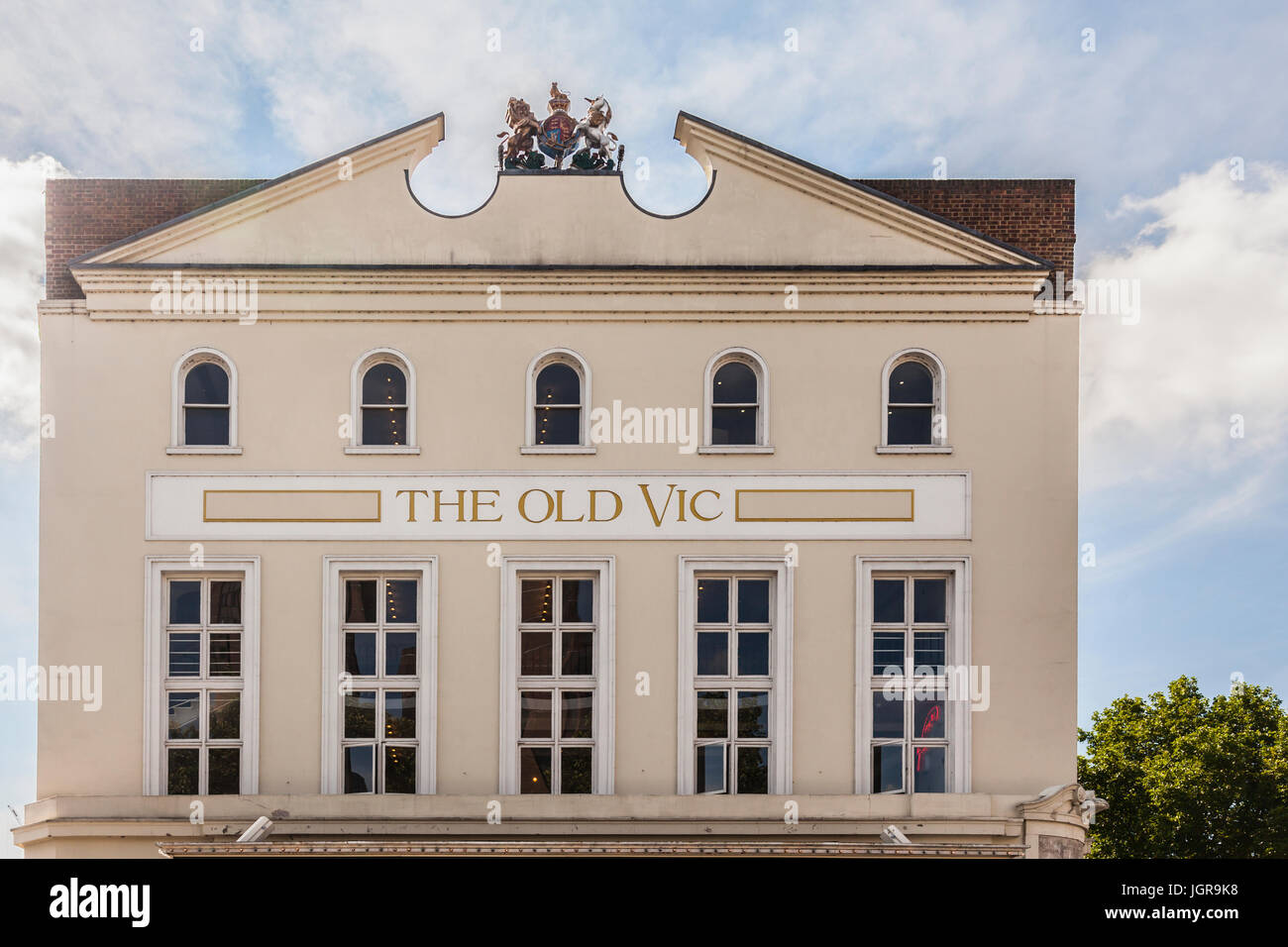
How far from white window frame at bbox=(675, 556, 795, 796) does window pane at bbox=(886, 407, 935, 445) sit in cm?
229

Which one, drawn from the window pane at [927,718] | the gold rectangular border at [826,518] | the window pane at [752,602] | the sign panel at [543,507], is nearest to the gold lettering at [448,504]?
the sign panel at [543,507]

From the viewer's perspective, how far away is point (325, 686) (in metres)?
12.0

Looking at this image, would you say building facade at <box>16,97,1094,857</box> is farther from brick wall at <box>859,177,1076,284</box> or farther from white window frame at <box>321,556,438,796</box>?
brick wall at <box>859,177,1076,284</box>

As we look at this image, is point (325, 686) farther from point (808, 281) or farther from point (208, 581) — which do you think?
point (808, 281)

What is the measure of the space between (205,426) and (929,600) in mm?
9815

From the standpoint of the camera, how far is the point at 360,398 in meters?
12.5

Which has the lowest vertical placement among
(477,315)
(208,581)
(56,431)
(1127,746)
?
(1127,746)

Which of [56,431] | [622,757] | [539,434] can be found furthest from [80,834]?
[539,434]

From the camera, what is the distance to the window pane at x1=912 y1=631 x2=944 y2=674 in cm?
1234

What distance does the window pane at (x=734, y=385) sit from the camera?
12.6 metres

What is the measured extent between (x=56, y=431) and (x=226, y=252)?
10.5 feet

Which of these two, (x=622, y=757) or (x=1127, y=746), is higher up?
(x=622, y=757)

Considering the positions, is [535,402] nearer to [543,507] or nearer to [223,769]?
[543,507]
